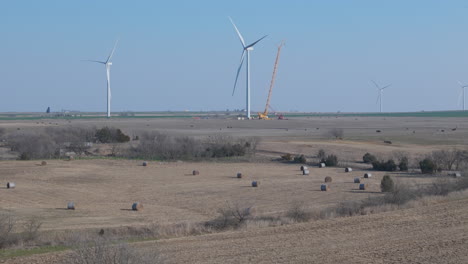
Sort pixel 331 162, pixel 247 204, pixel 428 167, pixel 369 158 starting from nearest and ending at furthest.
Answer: pixel 247 204, pixel 428 167, pixel 331 162, pixel 369 158

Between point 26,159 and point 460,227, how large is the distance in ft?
167

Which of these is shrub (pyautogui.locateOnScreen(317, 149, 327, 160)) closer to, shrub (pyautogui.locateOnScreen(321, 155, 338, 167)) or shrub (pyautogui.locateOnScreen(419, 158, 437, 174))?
shrub (pyautogui.locateOnScreen(321, 155, 338, 167))

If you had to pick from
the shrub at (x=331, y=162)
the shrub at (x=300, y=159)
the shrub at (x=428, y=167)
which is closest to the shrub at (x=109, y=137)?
the shrub at (x=300, y=159)

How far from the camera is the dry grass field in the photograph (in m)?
18.9

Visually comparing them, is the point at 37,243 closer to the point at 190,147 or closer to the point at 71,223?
the point at 71,223

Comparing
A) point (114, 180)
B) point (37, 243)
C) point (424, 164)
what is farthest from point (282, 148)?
point (37, 243)

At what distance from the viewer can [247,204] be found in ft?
122

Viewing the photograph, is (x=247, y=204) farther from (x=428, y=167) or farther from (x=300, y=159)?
(x=300, y=159)

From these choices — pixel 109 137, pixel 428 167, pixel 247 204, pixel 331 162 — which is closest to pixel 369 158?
pixel 331 162

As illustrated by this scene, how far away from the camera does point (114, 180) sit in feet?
165

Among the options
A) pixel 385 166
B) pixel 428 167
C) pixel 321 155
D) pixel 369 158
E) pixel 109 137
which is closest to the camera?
pixel 428 167

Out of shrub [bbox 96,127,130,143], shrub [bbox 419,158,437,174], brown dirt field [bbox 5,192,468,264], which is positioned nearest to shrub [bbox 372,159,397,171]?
shrub [bbox 419,158,437,174]

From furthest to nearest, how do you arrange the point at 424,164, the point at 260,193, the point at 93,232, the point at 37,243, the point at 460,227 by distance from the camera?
1. the point at 424,164
2. the point at 260,193
3. the point at 93,232
4. the point at 37,243
5. the point at 460,227

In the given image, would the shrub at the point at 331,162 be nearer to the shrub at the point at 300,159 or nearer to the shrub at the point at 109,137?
the shrub at the point at 300,159
